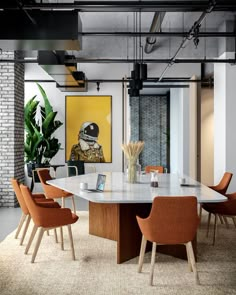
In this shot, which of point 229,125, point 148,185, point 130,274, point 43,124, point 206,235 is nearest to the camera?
point 130,274

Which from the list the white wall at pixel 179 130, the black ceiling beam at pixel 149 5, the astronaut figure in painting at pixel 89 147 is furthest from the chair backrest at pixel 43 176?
A: the white wall at pixel 179 130

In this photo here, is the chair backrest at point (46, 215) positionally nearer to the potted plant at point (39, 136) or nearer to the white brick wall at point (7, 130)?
the white brick wall at point (7, 130)

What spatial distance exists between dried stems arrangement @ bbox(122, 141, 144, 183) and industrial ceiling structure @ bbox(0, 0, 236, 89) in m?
1.64

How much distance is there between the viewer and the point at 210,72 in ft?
36.9

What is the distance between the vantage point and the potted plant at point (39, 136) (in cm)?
1040

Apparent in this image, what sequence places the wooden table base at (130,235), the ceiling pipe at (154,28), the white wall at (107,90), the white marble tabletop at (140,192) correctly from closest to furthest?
the white marble tabletop at (140,192), the wooden table base at (130,235), the ceiling pipe at (154,28), the white wall at (107,90)

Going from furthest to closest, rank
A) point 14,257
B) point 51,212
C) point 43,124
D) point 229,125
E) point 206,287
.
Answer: point 43,124 → point 229,125 → point 14,257 → point 51,212 → point 206,287

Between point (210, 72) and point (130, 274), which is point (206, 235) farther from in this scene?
point (210, 72)

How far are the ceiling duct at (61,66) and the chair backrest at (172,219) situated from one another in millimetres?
4524

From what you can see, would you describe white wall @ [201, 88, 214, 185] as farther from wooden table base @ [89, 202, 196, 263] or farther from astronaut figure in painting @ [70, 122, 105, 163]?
wooden table base @ [89, 202, 196, 263]

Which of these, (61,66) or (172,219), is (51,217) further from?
(61,66)

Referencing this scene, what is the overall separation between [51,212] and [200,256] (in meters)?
1.77

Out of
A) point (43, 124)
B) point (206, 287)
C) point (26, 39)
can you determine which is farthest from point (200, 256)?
point (43, 124)

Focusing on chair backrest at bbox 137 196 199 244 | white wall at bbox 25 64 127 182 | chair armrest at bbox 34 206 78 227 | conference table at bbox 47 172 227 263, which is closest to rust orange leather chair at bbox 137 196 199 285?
chair backrest at bbox 137 196 199 244
